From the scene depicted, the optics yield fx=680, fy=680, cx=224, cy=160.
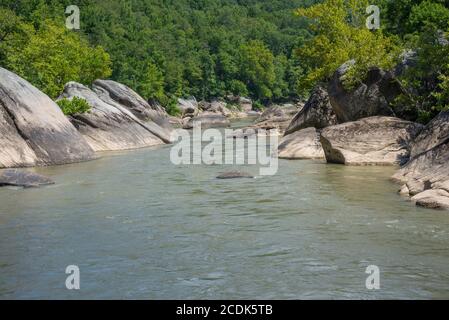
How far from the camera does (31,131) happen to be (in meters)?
23.4

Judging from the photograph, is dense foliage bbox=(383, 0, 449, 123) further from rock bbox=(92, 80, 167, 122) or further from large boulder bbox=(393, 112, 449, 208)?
rock bbox=(92, 80, 167, 122)

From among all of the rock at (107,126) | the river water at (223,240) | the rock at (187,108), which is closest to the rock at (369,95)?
the river water at (223,240)

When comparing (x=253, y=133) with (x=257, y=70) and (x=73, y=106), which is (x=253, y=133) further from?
(x=257, y=70)

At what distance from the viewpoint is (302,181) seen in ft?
60.2

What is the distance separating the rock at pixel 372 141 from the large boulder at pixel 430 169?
8.35ft

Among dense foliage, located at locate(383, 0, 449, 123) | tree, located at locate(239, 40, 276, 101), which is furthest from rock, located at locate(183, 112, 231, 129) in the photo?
tree, located at locate(239, 40, 276, 101)

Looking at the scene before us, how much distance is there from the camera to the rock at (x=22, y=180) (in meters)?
17.9

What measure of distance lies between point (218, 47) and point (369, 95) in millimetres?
83994

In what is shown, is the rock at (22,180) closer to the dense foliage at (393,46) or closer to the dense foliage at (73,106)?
the dense foliage at (393,46)

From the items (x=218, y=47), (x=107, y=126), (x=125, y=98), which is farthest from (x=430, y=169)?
(x=218, y=47)

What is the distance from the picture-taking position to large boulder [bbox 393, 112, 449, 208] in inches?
541
